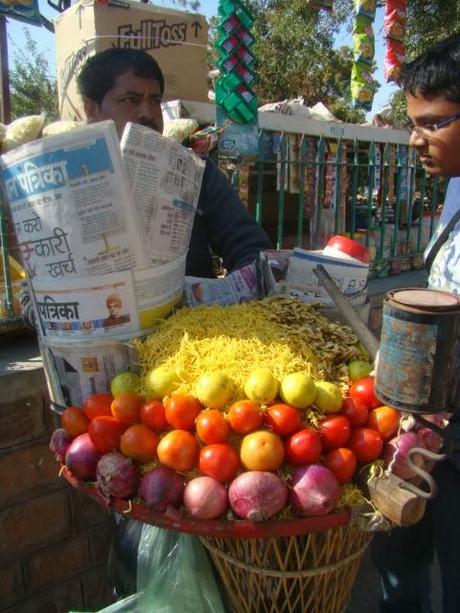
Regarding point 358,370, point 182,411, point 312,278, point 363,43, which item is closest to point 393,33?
point 363,43

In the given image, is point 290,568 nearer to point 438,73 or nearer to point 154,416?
point 154,416

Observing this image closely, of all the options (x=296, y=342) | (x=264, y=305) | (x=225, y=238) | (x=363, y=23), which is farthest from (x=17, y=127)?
(x=363, y=23)

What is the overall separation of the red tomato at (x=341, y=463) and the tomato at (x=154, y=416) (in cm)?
37

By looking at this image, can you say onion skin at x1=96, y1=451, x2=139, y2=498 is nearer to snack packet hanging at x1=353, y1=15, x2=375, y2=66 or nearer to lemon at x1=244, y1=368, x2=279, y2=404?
lemon at x1=244, y1=368, x2=279, y2=404

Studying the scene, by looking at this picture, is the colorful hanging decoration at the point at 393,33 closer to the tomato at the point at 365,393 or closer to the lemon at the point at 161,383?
the tomato at the point at 365,393

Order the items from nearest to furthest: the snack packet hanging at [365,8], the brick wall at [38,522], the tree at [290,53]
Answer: the brick wall at [38,522] < the snack packet hanging at [365,8] < the tree at [290,53]

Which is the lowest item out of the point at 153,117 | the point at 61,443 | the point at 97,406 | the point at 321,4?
the point at 61,443

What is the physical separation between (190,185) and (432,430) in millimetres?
883

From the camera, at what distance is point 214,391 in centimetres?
116

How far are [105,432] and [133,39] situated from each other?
250cm

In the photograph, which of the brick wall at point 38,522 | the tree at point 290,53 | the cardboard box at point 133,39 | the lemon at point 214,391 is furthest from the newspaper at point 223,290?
the tree at point 290,53

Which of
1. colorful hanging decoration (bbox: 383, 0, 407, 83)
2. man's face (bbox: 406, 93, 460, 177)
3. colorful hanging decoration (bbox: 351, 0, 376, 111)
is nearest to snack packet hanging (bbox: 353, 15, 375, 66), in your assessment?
colorful hanging decoration (bbox: 351, 0, 376, 111)

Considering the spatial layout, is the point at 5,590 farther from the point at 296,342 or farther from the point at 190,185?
the point at 190,185

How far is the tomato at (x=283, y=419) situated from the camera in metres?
1.14
